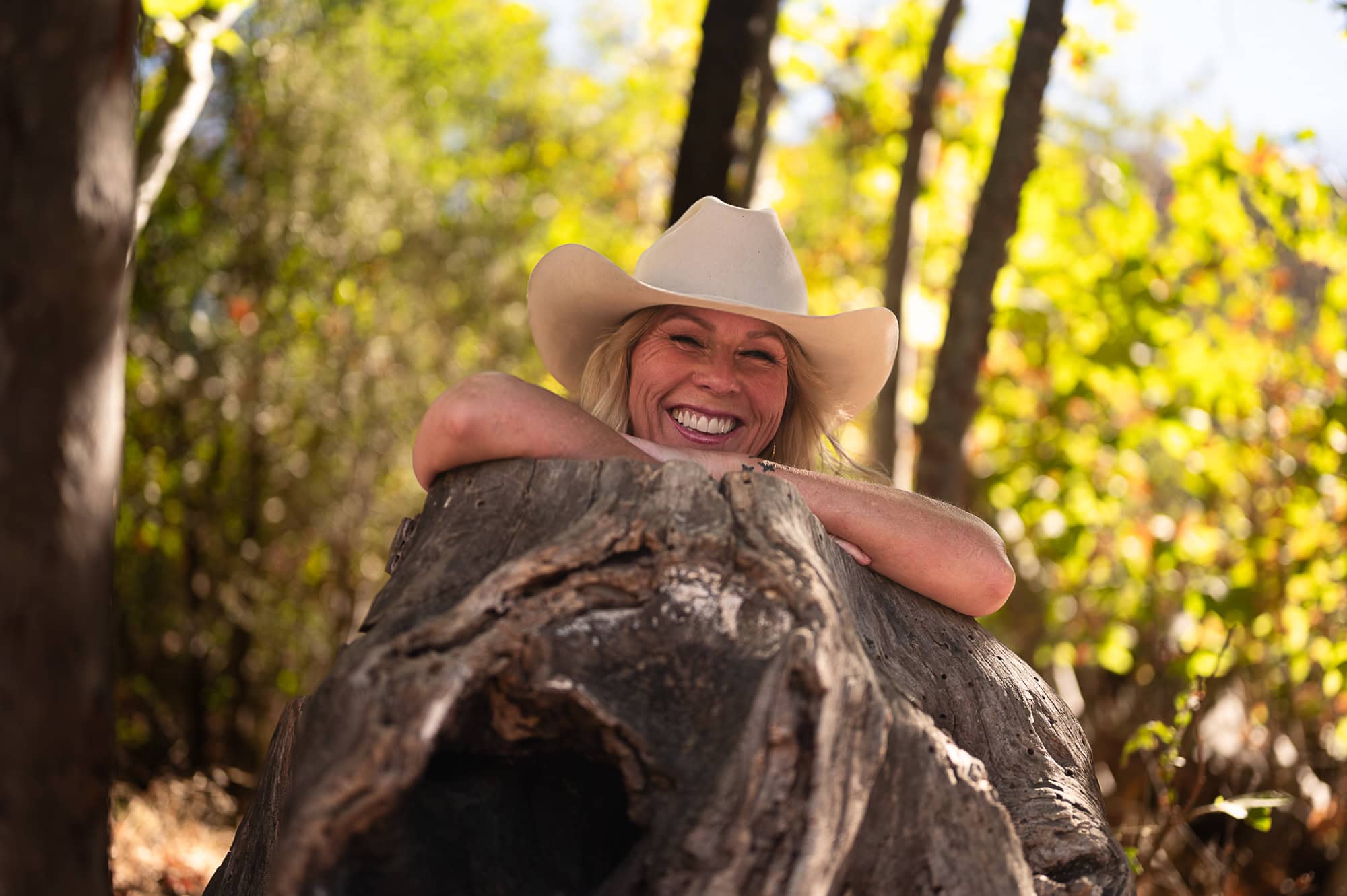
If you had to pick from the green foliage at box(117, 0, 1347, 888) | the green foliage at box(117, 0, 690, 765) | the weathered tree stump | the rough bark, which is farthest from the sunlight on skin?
the green foliage at box(117, 0, 690, 765)

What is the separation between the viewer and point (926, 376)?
9227 mm

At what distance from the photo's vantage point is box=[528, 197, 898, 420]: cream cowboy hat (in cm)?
272

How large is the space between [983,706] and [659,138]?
11.4 meters

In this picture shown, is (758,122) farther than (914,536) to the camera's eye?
Yes

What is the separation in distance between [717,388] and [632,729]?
1204 mm

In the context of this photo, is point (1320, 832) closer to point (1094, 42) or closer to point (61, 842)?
point (1094, 42)

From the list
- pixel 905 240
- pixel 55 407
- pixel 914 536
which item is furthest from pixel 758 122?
pixel 55 407

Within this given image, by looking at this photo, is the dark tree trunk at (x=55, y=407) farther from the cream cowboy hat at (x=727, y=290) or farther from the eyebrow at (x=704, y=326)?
the eyebrow at (x=704, y=326)

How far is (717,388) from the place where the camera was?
2.74 m

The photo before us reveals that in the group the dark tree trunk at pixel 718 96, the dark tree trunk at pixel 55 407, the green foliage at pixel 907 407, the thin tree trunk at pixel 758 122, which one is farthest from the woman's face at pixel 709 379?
the green foliage at pixel 907 407

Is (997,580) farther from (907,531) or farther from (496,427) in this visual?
(496,427)

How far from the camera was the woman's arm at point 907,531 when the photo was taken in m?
2.30

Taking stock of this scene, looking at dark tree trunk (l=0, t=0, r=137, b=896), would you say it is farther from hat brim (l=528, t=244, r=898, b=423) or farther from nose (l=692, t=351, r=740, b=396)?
nose (l=692, t=351, r=740, b=396)

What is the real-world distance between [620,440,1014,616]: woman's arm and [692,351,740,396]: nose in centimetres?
34
